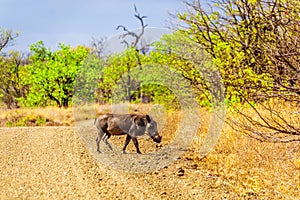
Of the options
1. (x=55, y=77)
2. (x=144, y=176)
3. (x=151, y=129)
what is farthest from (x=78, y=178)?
(x=55, y=77)

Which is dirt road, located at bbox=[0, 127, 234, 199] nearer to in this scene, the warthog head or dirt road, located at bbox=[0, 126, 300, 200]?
dirt road, located at bbox=[0, 126, 300, 200]

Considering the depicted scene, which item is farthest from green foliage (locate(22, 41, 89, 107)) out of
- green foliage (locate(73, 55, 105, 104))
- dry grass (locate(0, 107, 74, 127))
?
dry grass (locate(0, 107, 74, 127))

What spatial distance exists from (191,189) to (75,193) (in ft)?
5.63

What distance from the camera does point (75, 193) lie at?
6.49 metres

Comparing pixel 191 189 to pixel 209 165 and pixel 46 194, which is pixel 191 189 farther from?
pixel 46 194

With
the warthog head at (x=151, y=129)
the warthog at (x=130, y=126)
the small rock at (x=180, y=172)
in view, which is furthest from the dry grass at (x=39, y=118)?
the small rock at (x=180, y=172)

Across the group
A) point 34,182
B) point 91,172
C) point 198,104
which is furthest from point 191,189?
point 198,104

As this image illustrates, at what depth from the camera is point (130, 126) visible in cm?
Answer: 852

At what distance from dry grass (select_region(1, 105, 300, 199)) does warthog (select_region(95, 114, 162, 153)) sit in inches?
31.4

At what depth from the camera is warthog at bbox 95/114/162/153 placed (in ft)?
27.5

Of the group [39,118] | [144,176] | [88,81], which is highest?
[88,81]

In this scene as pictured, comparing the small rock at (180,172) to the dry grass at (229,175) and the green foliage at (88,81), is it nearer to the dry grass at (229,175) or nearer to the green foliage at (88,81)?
the dry grass at (229,175)

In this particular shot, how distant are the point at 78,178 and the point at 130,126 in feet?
5.43

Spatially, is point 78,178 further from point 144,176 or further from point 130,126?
point 130,126
